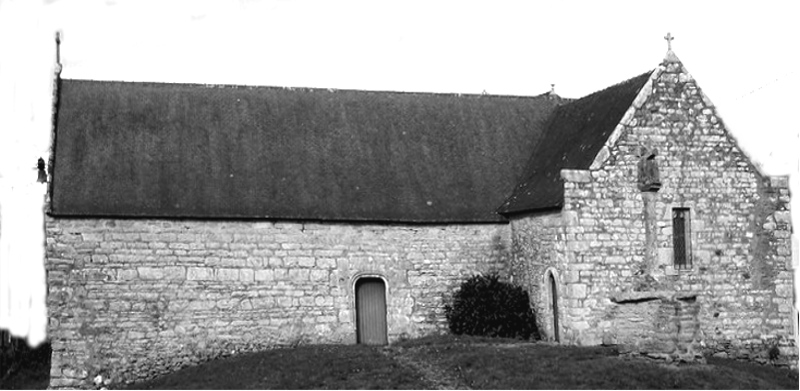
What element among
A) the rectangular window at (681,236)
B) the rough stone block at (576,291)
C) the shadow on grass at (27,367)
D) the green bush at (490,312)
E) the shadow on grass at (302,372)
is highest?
the rectangular window at (681,236)

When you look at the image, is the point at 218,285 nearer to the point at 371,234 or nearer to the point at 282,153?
the point at 371,234

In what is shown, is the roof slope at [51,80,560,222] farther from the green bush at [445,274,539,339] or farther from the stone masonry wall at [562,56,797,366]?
the stone masonry wall at [562,56,797,366]

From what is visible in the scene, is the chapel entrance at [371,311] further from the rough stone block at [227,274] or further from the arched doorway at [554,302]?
the arched doorway at [554,302]

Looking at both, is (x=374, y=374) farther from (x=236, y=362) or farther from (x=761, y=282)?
(x=761, y=282)

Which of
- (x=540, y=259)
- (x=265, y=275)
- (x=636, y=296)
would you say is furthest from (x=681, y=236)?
(x=265, y=275)

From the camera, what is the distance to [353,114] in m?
27.3

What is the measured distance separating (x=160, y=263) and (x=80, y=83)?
5.58 m

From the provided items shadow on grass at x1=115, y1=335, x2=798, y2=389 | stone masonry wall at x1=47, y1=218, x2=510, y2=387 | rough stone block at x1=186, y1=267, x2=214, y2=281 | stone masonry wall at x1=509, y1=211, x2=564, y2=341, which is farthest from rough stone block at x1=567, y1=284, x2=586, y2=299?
rough stone block at x1=186, y1=267, x2=214, y2=281

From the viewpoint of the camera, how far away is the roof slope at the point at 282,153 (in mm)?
23922

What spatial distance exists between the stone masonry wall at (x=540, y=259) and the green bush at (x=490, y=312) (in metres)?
0.28

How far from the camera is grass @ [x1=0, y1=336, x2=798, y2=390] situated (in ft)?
60.6

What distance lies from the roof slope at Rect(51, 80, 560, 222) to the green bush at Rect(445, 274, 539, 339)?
5.46 ft

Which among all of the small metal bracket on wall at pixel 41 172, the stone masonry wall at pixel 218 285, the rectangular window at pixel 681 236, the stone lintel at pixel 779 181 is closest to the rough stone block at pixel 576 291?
the rectangular window at pixel 681 236

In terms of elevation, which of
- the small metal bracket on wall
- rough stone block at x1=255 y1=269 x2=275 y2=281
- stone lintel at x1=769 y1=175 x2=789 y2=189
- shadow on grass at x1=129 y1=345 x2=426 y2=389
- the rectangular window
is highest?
the small metal bracket on wall
